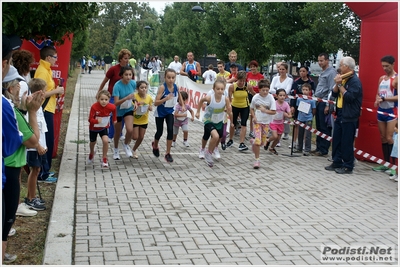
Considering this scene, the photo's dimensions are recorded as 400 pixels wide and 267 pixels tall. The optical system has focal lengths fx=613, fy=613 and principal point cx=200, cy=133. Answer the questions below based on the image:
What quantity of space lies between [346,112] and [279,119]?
203cm

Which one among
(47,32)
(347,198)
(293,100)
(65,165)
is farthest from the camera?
(293,100)

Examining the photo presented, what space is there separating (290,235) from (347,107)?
4.16 meters

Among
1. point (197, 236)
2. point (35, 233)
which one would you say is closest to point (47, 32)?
point (35, 233)

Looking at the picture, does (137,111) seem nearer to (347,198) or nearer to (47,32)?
(47,32)

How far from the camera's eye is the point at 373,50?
10703 millimetres

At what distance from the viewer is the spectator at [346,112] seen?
974cm

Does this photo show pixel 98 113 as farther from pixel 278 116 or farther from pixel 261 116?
pixel 278 116

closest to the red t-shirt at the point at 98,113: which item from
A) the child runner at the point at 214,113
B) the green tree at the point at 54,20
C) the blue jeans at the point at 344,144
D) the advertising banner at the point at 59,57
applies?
the advertising banner at the point at 59,57

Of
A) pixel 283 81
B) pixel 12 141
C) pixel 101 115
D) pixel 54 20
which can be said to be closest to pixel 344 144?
pixel 283 81

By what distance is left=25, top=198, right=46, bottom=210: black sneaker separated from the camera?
23.2 feet

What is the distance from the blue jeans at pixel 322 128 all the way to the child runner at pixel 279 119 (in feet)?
1.83

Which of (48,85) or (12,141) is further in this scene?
(48,85)

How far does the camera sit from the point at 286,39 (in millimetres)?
20031

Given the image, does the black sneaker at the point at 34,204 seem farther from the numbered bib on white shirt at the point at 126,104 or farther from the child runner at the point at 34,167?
the numbered bib on white shirt at the point at 126,104
